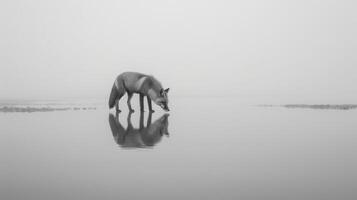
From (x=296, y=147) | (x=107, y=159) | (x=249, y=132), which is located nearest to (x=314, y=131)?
(x=249, y=132)

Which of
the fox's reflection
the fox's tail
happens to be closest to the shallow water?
the fox's reflection

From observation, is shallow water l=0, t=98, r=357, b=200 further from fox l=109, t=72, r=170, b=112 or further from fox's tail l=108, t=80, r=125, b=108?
fox's tail l=108, t=80, r=125, b=108

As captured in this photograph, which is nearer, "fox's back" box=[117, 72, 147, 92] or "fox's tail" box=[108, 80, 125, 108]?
"fox's back" box=[117, 72, 147, 92]

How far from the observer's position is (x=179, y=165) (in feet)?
24.1

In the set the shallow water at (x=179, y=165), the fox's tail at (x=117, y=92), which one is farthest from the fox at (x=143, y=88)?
the shallow water at (x=179, y=165)

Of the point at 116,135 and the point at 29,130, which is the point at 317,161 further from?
the point at 29,130

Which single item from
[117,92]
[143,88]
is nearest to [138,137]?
[143,88]

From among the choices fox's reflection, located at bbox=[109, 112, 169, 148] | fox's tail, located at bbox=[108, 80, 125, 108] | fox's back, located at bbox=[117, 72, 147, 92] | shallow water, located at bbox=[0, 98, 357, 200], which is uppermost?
fox's back, located at bbox=[117, 72, 147, 92]

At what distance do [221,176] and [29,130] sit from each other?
860cm

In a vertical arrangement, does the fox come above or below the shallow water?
above

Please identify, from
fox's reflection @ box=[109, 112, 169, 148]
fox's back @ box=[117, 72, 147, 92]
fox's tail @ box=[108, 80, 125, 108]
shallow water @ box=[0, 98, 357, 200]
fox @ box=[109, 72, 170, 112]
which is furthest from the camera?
fox's tail @ box=[108, 80, 125, 108]

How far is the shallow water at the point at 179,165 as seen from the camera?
5.56 m

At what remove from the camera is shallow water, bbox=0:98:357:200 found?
5559mm

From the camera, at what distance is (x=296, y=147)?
30.5ft
